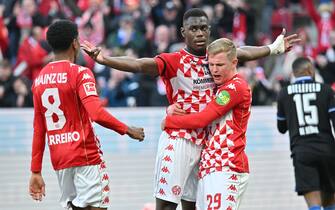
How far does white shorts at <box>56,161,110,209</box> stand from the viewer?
9.07m

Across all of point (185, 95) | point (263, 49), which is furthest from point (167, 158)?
point (263, 49)

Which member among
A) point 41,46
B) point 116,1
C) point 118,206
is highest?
point 116,1

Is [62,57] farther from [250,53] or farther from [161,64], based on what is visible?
[250,53]

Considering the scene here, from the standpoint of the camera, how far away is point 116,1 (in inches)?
809

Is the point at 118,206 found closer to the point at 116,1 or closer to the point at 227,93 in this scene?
the point at 227,93

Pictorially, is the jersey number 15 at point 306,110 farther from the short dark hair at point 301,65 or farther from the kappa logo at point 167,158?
the kappa logo at point 167,158

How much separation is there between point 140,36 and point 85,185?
10240mm

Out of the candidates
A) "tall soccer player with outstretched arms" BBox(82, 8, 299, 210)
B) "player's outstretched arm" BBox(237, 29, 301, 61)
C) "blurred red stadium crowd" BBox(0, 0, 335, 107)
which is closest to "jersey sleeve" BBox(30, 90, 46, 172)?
"tall soccer player with outstretched arms" BBox(82, 8, 299, 210)

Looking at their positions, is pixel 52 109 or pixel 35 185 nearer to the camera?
pixel 52 109

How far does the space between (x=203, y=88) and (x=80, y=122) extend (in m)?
1.26

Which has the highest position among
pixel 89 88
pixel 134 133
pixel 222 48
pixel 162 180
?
pixel 222 48

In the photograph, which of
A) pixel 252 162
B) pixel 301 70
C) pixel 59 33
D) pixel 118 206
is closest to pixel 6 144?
pixel 118 206

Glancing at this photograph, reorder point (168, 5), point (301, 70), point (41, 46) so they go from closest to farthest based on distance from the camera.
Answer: point (301, 70), point (41, 46), point (168, 5)

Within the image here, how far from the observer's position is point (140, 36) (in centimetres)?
1911
